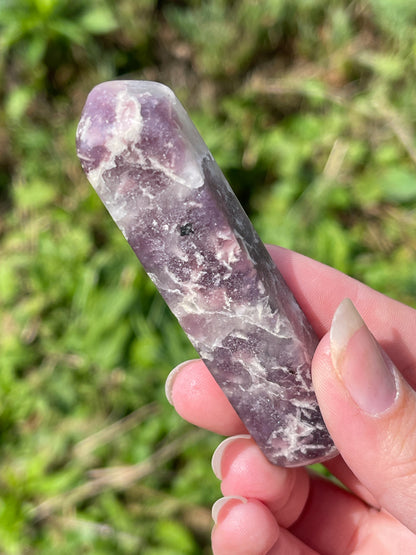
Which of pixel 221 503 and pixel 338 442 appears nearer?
pixel 338 442

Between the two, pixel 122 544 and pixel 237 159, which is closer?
pixel 122 544

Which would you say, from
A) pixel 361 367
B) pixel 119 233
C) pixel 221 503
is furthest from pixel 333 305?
pixel 119 233

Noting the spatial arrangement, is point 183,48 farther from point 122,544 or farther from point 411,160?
point 122,544

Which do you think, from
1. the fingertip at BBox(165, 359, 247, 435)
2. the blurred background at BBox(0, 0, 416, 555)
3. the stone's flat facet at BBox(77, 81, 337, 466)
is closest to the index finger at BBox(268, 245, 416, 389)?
the stone's flat facet at BBox(77, 81, 337, 466)

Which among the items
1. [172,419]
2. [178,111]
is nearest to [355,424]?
[178,111]

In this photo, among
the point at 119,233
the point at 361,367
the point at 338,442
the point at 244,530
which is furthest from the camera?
the point at 119,233

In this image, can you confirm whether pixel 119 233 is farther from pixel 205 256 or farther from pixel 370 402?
pixel 370 402

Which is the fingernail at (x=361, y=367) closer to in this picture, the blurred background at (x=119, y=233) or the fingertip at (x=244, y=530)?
the fingertip at (x=244, y=530)

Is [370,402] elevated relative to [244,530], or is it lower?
elevated
